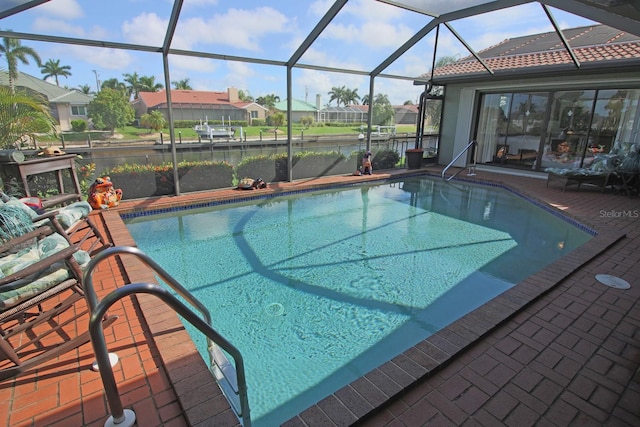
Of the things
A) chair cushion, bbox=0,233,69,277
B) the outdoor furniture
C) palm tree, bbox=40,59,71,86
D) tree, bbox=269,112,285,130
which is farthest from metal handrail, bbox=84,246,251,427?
palm tree, bbox=40,59,71,86

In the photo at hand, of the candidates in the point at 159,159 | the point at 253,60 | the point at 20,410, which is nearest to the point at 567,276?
the point at 20,410

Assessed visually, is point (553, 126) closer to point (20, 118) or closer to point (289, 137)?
point (289, 137)

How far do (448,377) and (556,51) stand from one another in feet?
33.6

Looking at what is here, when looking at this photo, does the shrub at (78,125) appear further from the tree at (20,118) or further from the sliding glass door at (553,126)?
the sliding glass door at (553,126)

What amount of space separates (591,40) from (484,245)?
7172 mm

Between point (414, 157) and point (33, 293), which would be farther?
point (414, 157)

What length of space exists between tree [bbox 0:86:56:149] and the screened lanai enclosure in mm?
340

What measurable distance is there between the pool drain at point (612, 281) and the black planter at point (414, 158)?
758 centimetres

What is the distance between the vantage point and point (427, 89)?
34.9 ft

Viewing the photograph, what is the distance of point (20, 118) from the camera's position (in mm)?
4977

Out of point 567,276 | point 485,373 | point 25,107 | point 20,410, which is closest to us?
point 20,410

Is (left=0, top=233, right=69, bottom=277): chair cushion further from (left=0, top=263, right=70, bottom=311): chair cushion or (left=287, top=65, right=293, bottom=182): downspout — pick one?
(left=287, top=65, right=293, bottom=182): downspout

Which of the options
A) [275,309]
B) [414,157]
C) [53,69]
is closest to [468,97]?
[414,157]

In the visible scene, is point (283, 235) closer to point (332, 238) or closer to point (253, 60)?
point (332, 238)
